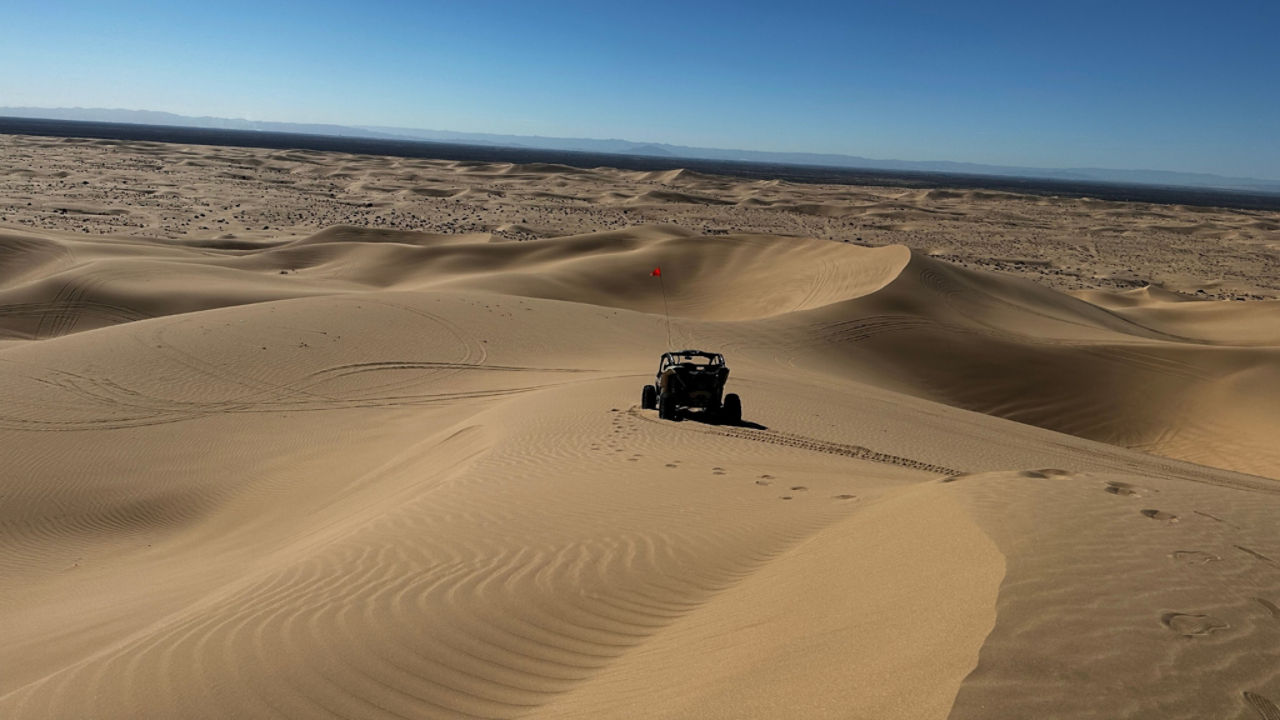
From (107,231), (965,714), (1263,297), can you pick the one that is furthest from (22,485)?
(1263,297)

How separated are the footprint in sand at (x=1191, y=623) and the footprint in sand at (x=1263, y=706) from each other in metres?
0.43

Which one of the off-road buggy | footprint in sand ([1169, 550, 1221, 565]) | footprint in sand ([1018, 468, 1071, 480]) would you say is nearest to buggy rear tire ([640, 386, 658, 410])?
the off-road buggy

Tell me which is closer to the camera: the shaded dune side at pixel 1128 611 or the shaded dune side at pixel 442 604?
the shaded dune side at pixel 1128 611

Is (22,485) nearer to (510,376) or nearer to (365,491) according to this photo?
(365,491)

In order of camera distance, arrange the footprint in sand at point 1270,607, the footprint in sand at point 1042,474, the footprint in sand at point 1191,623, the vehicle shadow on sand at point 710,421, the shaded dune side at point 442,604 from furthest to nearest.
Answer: the vehicle shadow on sand at point 710,421 → the footprint in sand at point 1042,474 → the shaded dune side at point 442,604 → the footprint in sand at point 1270,607 → the footprint in sand at point 1191,623

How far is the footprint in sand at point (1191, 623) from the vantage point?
11.5ft

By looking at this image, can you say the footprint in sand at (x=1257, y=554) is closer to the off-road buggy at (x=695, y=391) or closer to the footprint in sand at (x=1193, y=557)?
the footprint in sand at (x=1193, y=557)

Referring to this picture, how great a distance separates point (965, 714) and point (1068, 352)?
20.8 meters

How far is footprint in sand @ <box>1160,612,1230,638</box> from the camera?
3.50 metres

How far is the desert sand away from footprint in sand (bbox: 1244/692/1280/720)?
0.01 metres

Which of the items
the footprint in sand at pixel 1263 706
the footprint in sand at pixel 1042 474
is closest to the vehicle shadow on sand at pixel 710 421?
the footprint in sand at pixel 1042 474

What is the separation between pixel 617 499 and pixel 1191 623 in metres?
5.13

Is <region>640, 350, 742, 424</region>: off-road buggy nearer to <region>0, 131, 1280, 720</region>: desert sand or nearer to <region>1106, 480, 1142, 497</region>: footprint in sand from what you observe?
<region>0, 131, 1280, 720</region>: desert sand

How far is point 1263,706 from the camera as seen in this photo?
2.99m
